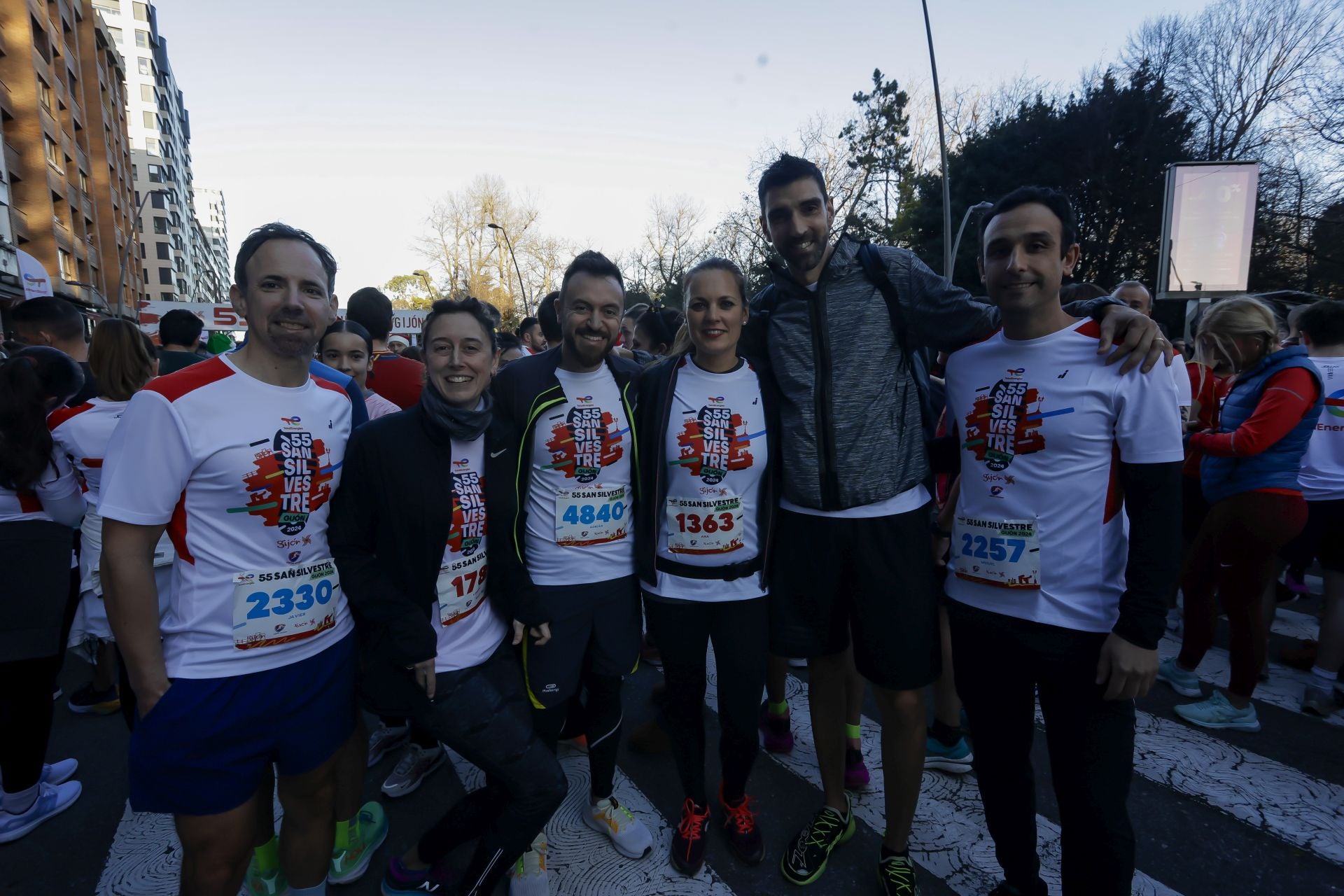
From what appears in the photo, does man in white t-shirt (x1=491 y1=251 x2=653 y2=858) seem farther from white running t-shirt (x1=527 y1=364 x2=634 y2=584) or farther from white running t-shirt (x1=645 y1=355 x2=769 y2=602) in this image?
white running t-shirt (x1=645 y1=355 x2=769 y2=602)

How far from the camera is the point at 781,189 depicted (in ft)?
8.41

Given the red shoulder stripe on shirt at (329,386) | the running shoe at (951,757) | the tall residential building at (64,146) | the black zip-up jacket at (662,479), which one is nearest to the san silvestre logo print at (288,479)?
the red shoulder stripe on shirt at (329,386)

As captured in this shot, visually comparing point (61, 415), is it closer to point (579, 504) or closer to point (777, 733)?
point (579, 504)

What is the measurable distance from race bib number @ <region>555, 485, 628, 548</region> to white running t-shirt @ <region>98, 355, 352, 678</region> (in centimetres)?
86

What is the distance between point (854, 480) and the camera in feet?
7.80

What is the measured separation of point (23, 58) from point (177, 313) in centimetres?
3335

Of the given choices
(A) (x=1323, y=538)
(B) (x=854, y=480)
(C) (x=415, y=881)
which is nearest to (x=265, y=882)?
(C) (x=415, y=881)

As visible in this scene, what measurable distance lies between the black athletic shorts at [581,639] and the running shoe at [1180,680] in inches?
132

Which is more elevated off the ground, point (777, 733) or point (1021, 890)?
point (1021, 890)

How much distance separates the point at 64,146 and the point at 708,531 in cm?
4281

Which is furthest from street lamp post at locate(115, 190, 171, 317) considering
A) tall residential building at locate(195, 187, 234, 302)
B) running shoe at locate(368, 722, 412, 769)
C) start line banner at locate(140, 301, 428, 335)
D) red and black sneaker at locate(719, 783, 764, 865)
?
tall residential building at locate(195, 187, 234, 302)

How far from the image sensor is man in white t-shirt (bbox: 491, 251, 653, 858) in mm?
2555

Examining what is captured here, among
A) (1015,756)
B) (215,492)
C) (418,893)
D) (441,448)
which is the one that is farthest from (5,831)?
(1015,756)

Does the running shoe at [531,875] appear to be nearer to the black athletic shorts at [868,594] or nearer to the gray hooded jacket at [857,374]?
the black athletic shorts at [868,594]
